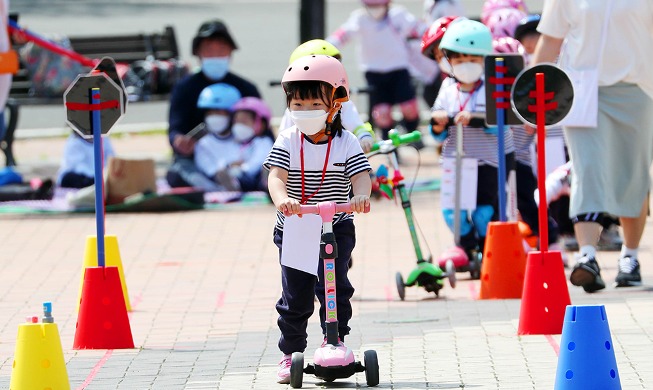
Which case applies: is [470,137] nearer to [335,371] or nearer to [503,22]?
[503,22]

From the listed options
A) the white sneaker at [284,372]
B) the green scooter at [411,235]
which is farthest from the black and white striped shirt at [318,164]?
the green scooter at [411,235]

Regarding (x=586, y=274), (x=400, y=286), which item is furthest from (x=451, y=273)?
(x=586, y=274)

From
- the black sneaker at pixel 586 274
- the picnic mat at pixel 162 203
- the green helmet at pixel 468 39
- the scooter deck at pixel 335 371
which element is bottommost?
the picnic mat at pixel 162 203

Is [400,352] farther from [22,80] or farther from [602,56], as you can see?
[22,80]

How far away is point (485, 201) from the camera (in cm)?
1146

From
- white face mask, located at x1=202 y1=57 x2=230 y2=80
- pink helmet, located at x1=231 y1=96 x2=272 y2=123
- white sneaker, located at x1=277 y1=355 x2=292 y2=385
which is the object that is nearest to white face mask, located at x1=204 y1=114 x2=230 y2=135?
pink helmet, located at x1=231 y1=96 x2=272 y2=123

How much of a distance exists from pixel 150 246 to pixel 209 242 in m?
0.47

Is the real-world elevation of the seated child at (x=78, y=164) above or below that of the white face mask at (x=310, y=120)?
below

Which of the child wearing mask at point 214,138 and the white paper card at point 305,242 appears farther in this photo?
the child wearing mask at point 214,138

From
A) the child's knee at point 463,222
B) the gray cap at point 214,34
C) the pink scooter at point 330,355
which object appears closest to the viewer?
the pink scooter at point 330,355

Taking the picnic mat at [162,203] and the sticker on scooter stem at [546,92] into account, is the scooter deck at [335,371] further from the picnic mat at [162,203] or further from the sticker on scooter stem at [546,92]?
the picnic mat at [162,203]

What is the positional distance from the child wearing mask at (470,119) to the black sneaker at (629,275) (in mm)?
1203

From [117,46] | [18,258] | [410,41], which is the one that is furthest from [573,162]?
[117,46]

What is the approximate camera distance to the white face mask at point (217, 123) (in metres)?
15.7
